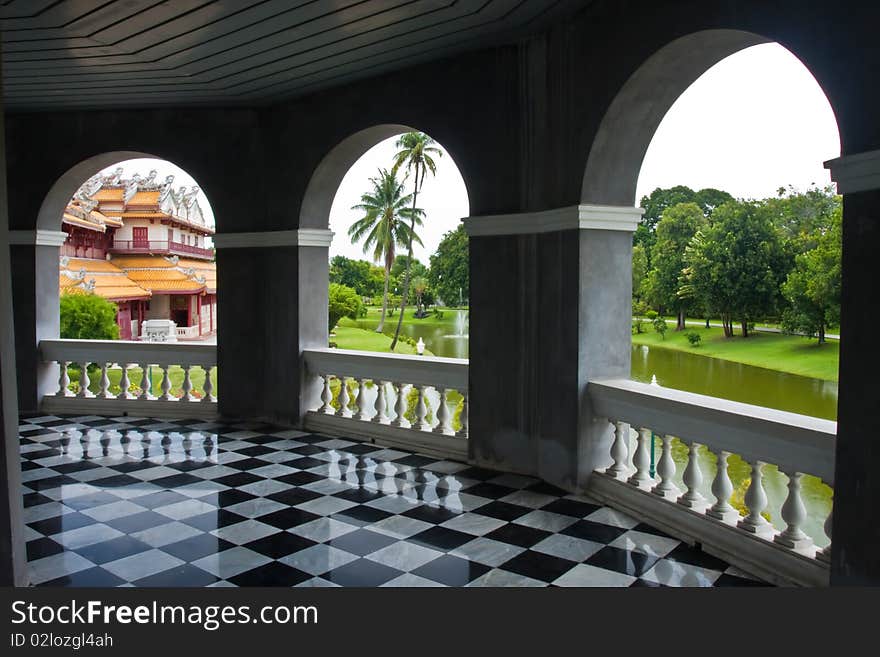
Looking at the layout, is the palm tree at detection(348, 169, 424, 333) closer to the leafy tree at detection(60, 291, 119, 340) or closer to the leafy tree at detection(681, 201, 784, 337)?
the leafy tree at detection(60, 291, 119, 340)

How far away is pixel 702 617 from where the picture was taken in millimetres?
3004

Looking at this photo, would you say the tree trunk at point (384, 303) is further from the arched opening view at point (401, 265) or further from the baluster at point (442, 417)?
the baluster at point (442, 417)

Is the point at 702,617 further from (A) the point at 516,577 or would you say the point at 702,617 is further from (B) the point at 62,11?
(B) the point at 62,11

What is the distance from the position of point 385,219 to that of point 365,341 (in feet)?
22.1

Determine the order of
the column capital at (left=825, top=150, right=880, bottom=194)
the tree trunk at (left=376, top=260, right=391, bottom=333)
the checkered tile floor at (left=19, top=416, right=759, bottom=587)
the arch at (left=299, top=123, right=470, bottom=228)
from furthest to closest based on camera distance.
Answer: the tree trunk at (left=376, top=260, right=391, bottom=333)
the arch at (left=299, top=123, right=470, bottom=228)
the checkered tile floor at (left=19, top=416, right=759, bottom=587)
the column capital at (left=825, top=150, right=880, bottom=194)

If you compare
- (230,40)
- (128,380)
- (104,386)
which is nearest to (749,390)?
(128,380)

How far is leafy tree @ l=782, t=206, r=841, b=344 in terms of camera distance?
1164 cm

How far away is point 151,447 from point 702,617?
549cm

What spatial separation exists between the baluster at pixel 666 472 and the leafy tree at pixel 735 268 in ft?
26.1

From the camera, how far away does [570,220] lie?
5320 mm

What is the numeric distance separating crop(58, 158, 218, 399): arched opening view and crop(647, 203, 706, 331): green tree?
15985mm

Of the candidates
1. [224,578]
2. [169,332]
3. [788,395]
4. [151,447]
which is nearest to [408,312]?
[169,332]

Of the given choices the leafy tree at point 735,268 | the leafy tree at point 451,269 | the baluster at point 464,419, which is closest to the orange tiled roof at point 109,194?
the leafy tree at point 451,269

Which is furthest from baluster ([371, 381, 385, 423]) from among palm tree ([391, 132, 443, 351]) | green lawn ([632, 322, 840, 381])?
palm tree ([391, 132, 443, 351])
